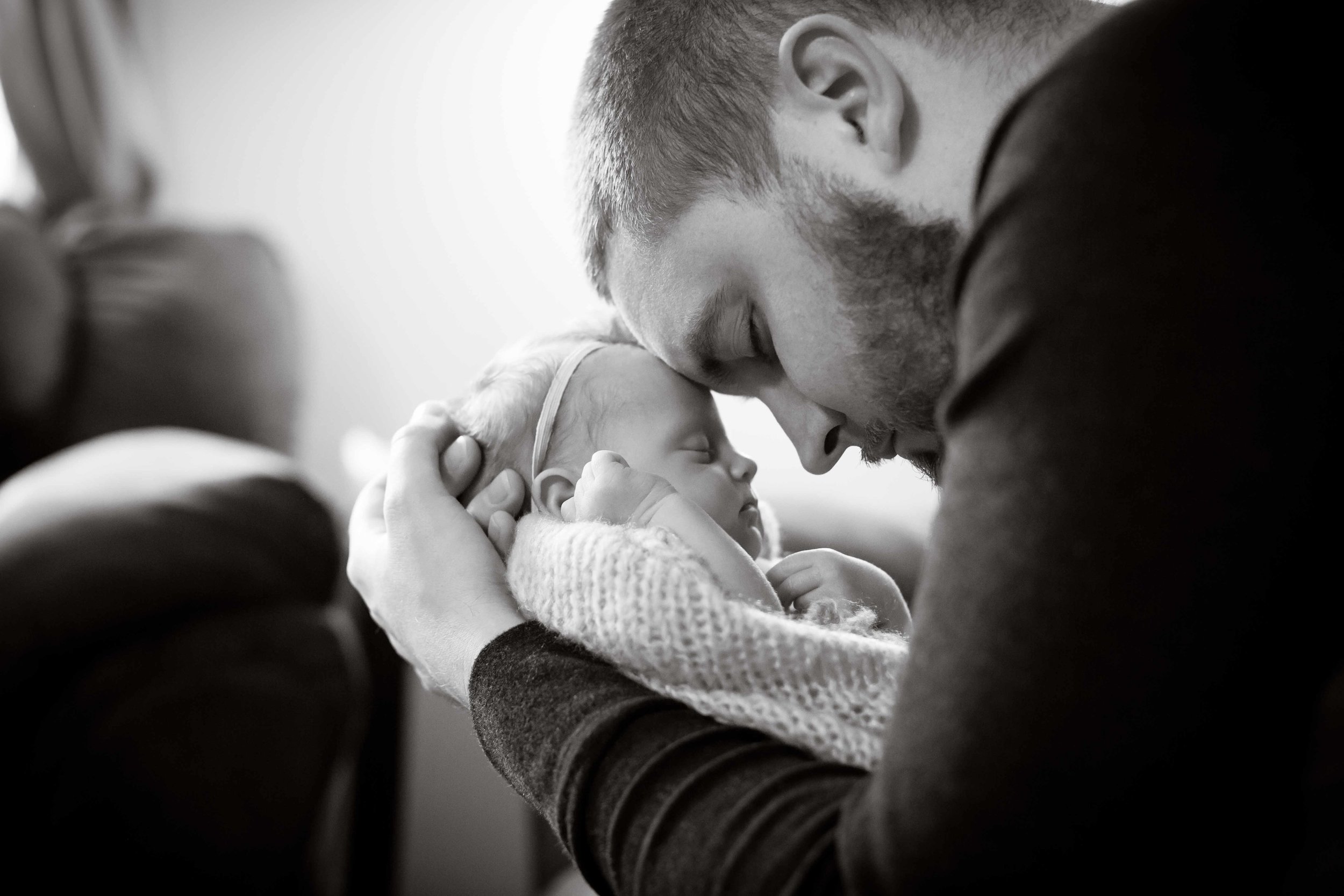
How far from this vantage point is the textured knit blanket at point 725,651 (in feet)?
2.56

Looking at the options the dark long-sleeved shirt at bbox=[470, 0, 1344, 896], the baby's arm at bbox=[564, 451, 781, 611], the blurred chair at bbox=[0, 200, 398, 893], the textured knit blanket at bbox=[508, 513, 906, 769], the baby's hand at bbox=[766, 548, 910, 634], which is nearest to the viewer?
the dark long-sleeved shirt at bbox=[470, 0, 1344, 896]

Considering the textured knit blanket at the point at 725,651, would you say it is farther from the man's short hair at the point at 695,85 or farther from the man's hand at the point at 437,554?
the man's short hair at the point at 695,85

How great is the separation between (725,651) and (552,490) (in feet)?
1.18

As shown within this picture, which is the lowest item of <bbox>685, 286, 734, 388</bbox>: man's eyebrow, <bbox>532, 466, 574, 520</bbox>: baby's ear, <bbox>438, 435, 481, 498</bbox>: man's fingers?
<bbox>532, 466, 574, 520</bbox>: baby's ear

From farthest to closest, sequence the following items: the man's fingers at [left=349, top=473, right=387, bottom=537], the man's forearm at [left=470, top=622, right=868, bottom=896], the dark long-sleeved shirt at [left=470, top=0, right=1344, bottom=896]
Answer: the man's fingers at [left=349, top=473, right=387, bottom=537] → the man's forearm at [left=470, top=622, right=868, bottom=896] → the dark long-sleeved shirt at [left=470, top=0, right=1344, bottom=896]

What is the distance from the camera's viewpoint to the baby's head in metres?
1.10

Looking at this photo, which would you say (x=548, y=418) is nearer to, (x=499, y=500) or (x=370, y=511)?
(x=499, y=500)

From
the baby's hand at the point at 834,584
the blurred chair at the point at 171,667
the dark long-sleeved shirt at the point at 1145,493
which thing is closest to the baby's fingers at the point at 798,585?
the baby's hand at the point at 834,584

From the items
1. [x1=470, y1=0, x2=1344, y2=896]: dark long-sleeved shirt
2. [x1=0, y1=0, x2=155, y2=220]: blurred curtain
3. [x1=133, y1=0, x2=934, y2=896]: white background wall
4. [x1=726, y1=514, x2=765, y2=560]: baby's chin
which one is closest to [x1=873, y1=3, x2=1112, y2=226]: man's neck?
[x1=470, y1=0, x2=1344, y2=896]: dark long-sleeved shirt

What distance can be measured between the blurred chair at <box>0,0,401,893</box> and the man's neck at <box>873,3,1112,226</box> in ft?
3.63

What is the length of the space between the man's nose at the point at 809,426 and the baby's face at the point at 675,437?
8 centimetres

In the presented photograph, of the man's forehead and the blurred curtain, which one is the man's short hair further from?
the blurred curtain

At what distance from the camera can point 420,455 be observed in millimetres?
1086

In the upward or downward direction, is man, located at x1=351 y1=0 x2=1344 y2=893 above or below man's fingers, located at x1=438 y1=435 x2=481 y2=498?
above
